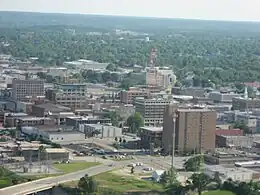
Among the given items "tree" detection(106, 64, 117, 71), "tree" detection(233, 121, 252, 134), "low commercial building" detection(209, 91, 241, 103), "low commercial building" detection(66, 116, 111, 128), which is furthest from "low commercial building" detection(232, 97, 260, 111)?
"tree" detection(106, 64, 117, 71)

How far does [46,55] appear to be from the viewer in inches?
1286

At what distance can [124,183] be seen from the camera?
37.8 feet

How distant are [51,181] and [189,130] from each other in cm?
357

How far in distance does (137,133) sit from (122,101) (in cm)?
370

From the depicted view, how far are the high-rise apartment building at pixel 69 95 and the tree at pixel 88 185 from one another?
7.75 metres

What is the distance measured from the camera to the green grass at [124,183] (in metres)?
11.2

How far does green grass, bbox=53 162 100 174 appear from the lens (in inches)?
486

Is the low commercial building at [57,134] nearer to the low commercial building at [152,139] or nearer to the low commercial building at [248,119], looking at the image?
the low commercial building at [152,139]

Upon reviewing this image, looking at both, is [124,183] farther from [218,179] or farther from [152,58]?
[152,58]

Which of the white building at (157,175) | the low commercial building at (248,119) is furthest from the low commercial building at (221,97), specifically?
the white building at (157,175)

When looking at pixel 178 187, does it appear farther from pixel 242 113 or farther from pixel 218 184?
pixel 242 113

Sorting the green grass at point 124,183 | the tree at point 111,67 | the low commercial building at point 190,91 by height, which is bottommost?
the tree at point 111,67

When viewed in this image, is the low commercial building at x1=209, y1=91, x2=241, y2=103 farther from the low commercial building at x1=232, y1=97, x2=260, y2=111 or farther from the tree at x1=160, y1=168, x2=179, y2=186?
the tree at x1=160, y1=168, x2=179, y2=186

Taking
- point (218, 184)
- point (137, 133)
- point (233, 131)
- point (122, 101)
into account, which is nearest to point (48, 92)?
point (122, 101)
